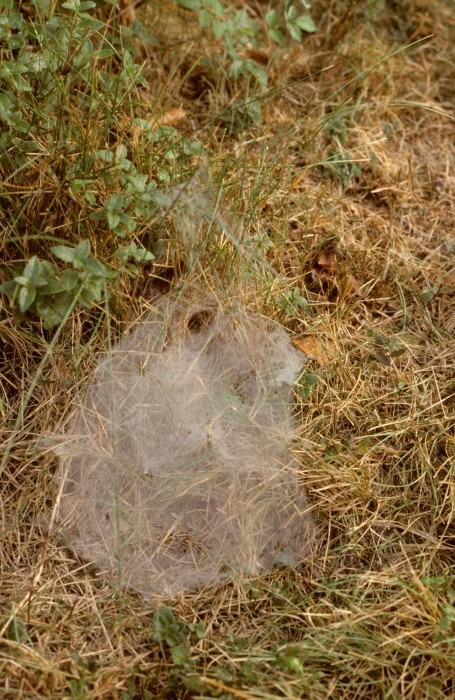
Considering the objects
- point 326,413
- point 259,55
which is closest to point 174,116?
point 259,55

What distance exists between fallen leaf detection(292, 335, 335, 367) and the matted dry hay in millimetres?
67

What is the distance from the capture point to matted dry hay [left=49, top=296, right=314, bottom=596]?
6.47ft

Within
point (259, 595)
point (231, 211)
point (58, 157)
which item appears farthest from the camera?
point (231, 211)

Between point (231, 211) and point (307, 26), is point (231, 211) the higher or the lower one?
the lower one

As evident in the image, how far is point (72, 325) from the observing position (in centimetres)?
215

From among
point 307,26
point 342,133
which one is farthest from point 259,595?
point 307,26

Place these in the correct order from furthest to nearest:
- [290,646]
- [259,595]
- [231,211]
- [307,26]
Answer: [307,26], [231,211], [259,595], [290,646]

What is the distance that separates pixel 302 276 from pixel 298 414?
0.51 m

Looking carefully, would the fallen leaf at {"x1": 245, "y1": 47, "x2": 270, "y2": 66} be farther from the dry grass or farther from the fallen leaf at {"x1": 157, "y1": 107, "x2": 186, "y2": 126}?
the fallen leaf at {"x1": 157, "y1": 107, "x2": 186, "y2": 126}

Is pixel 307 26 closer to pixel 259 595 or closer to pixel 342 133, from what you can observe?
pixel 342 133

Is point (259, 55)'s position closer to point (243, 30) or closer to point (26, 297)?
point (243, 30)

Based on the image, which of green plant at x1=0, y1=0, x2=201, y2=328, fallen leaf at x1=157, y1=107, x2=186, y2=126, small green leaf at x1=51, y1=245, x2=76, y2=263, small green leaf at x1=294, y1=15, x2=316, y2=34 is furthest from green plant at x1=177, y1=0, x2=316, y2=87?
small green leaf at x1=51, y1=245, x2=76, y2=263

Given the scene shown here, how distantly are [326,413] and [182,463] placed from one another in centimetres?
47

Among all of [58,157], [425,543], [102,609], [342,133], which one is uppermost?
[58,157]
